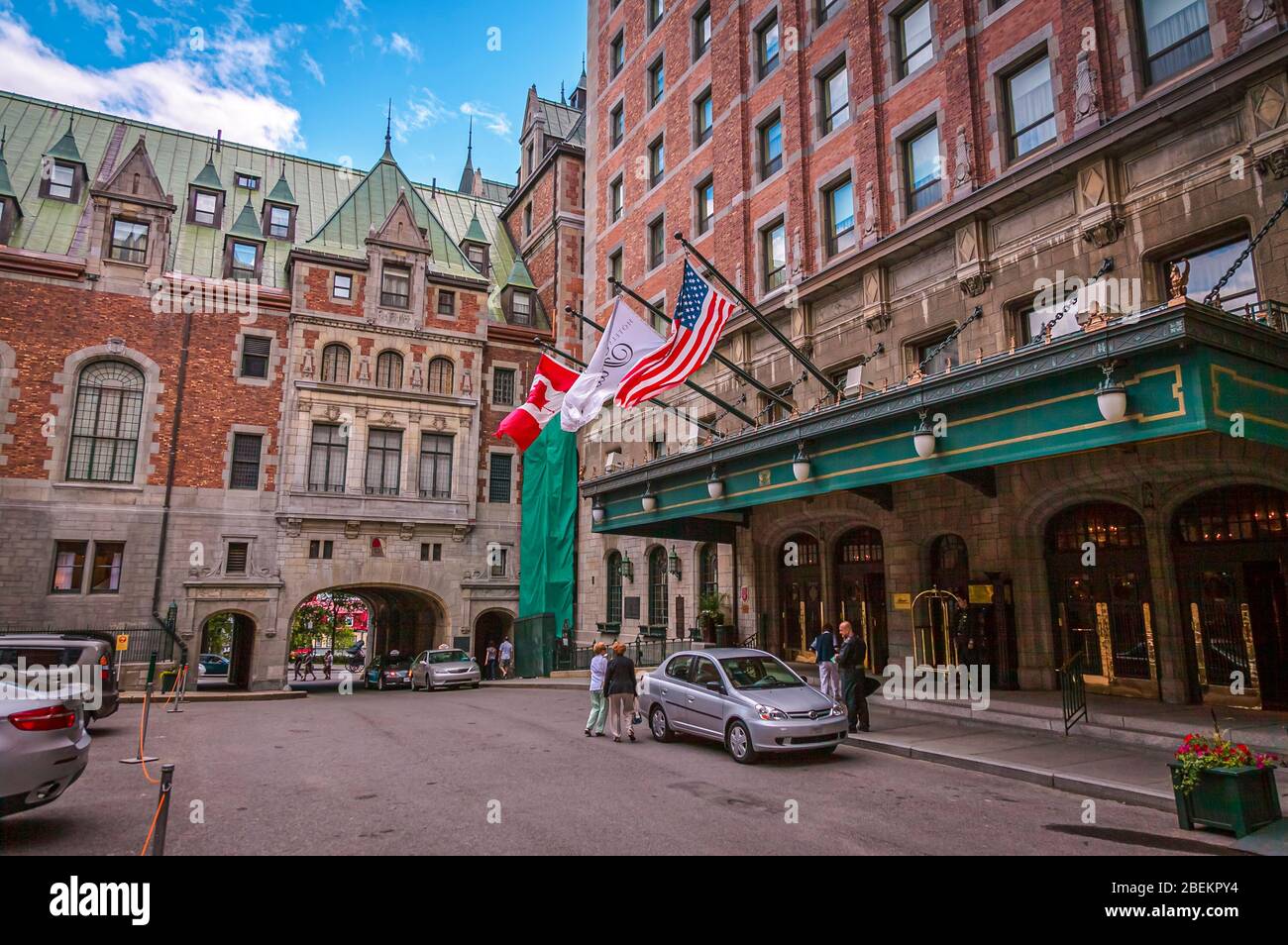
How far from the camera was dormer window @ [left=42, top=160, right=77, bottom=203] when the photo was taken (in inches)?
1244

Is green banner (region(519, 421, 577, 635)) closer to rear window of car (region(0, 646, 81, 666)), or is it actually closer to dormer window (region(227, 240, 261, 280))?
dormer window (region(227, 240, 261, 280))

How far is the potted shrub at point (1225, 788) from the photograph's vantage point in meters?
7.31

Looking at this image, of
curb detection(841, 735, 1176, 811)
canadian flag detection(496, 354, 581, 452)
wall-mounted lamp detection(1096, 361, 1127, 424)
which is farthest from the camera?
canadian flag detection(496, 354, 581, 452)

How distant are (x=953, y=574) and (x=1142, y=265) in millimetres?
7156

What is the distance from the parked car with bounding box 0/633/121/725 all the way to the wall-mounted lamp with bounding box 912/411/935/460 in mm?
14546

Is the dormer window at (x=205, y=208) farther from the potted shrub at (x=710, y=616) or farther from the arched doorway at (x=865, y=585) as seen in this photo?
the arched doorway at (x=865, y=585)

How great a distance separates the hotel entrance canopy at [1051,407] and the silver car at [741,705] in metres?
4.23

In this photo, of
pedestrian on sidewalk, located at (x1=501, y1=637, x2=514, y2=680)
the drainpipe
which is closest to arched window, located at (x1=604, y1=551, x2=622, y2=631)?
pedestrian on sidewalk, located at (x1=501, y1=637, x2=514, y2=680)

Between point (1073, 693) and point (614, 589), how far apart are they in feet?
63.4

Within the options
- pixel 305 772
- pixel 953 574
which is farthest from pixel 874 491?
pixel 305 772

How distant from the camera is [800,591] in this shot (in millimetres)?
21250

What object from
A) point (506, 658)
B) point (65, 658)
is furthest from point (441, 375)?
point (65, 658)

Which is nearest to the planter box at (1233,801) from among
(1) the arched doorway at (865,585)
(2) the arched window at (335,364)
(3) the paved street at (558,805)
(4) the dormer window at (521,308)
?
(3) the paved street at (558,805)
